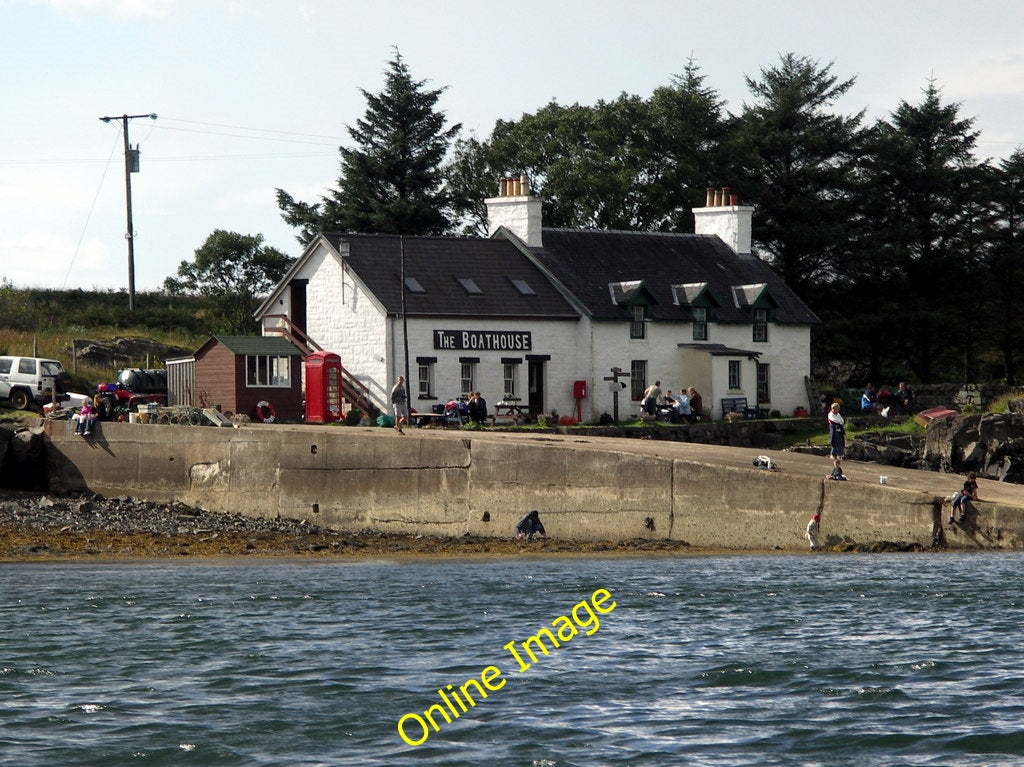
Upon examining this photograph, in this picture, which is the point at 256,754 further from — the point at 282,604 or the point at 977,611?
the point at 977,611

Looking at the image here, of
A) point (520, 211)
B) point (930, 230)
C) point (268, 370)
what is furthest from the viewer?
point (930, 230)

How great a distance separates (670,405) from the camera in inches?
1786

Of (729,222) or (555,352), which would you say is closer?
(555,352)

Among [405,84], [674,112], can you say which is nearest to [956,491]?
[674,112]

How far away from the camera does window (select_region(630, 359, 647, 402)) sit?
155 feet

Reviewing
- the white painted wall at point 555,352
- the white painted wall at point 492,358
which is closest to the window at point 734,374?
the white painted wall at point 555,352

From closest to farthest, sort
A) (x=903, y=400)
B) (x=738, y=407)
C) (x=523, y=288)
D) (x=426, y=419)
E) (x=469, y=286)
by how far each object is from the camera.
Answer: (x=426, y=419)
(x=469, y=286)
(x=523, y=288)
(x=738, y=407)
(x=903, y=400)

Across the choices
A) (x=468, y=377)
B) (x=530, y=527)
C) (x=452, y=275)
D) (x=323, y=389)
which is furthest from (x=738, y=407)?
(x=530, y=527)

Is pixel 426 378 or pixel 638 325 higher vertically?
pixel 638 325

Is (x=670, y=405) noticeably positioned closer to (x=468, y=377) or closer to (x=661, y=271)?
(x=468, y=377)

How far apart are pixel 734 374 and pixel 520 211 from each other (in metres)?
8.45

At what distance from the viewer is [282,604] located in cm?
2214

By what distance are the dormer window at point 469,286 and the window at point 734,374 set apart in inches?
338

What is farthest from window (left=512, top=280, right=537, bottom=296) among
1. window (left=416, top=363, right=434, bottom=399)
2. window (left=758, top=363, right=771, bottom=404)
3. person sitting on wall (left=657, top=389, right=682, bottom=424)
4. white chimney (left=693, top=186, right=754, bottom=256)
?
white chimney (left=693, top=186, right=754, bottom=256)
